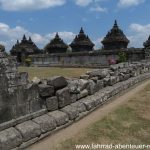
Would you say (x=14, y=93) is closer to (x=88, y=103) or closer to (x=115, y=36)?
(x=88, y=103)

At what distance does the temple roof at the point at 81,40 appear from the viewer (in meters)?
34.4

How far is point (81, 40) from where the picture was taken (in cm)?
3494

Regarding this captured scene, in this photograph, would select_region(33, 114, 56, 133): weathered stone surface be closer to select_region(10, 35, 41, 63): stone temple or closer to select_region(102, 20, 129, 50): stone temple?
select_region(102, 20, 129, 50): stone temple

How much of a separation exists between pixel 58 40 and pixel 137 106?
29624 millimetres

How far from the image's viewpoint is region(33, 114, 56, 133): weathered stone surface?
5.79 m

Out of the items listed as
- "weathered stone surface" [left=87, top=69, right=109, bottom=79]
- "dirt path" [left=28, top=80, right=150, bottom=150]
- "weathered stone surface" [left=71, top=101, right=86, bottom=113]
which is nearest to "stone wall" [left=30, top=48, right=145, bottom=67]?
"weathered stone surface" [left=87, top=69, right=109, bottom=79]

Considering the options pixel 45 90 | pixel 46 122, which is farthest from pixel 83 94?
pixel 46 122

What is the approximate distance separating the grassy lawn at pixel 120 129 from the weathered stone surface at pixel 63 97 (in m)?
0.94

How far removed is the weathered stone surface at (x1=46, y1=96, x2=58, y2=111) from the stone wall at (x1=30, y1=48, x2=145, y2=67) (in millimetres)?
16608

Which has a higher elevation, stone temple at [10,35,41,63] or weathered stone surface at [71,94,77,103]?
stone temple at [10,35,41,63]

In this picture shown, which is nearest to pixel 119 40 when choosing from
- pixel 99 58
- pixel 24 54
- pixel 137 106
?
pixel 99 58

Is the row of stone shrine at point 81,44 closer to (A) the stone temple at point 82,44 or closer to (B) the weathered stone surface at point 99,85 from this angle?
(A) the stone temple at point 82,44

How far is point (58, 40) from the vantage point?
120ft

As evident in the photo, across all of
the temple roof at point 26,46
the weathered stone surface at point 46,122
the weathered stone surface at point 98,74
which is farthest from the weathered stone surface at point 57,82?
the temple roof at point 26,46
